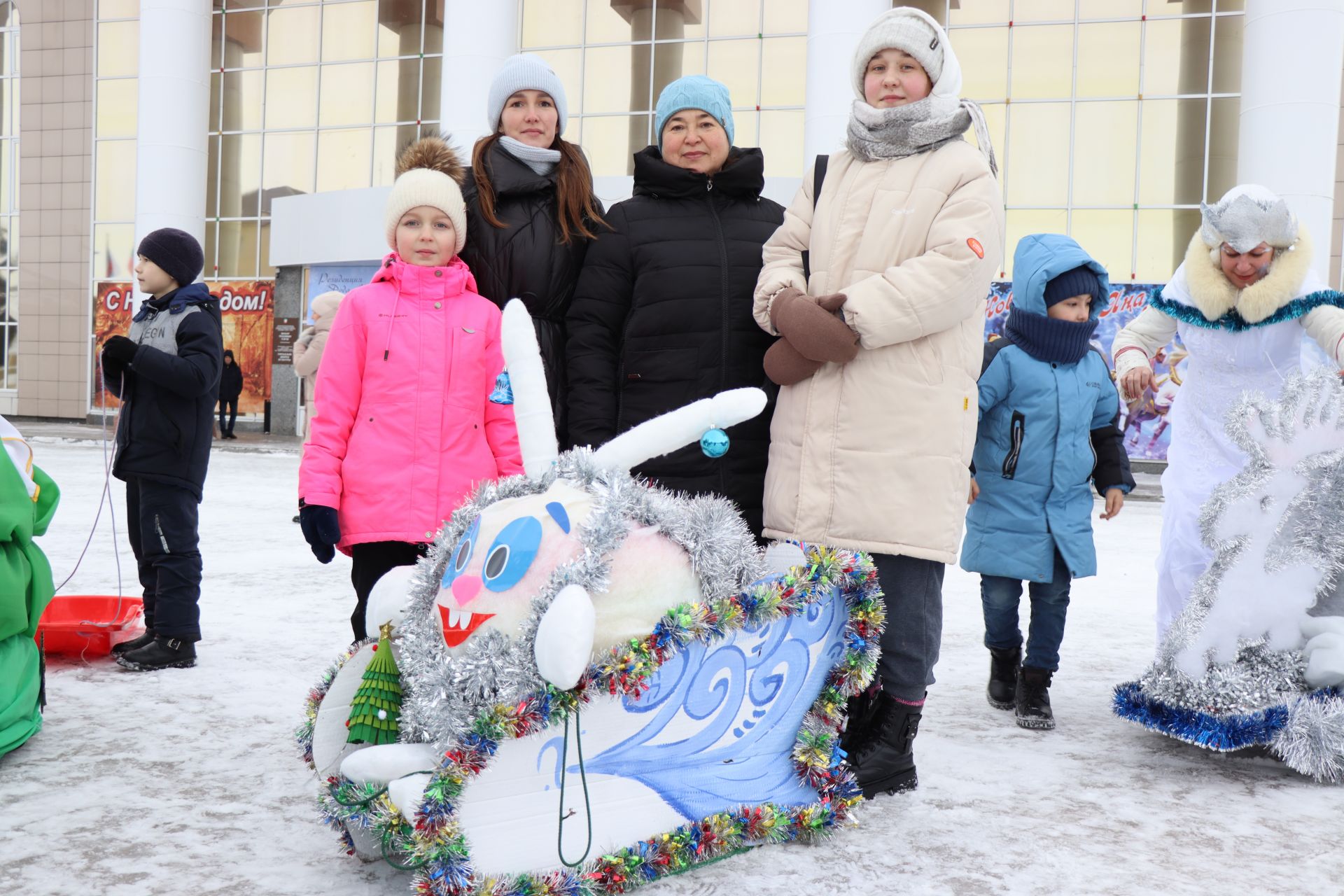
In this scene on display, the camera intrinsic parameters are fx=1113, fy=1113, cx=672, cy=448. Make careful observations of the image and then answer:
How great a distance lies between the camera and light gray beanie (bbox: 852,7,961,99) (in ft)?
8.84

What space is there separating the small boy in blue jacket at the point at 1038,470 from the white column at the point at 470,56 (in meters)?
12.8

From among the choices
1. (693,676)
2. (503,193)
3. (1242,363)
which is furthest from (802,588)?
(1242,363)

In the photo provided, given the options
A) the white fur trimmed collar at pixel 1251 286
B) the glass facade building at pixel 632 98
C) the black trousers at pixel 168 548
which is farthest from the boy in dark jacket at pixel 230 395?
the white fur trimmed collar at pixel 1251 286

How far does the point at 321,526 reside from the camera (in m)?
2.74

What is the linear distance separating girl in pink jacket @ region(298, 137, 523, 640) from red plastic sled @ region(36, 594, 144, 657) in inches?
65.5

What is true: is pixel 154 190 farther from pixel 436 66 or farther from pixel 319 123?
pixel 436 66

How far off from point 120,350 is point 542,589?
238 centimetres

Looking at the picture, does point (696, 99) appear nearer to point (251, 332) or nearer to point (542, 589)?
point (542, 589)

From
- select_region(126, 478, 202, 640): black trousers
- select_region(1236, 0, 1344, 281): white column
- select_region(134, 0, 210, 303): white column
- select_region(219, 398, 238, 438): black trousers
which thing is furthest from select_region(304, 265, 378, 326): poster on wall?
select_region(126, 478, 202, 640): black trousers

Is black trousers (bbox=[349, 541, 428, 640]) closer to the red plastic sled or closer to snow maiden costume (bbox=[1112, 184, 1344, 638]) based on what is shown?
the red plastic sled

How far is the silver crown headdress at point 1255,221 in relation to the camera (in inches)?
134

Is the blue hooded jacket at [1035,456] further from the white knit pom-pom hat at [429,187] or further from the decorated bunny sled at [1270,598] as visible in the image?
the white knit pom-pom hat at [429,187]

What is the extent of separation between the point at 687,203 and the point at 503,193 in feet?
1.68

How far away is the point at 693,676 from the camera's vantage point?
219 centimetres
